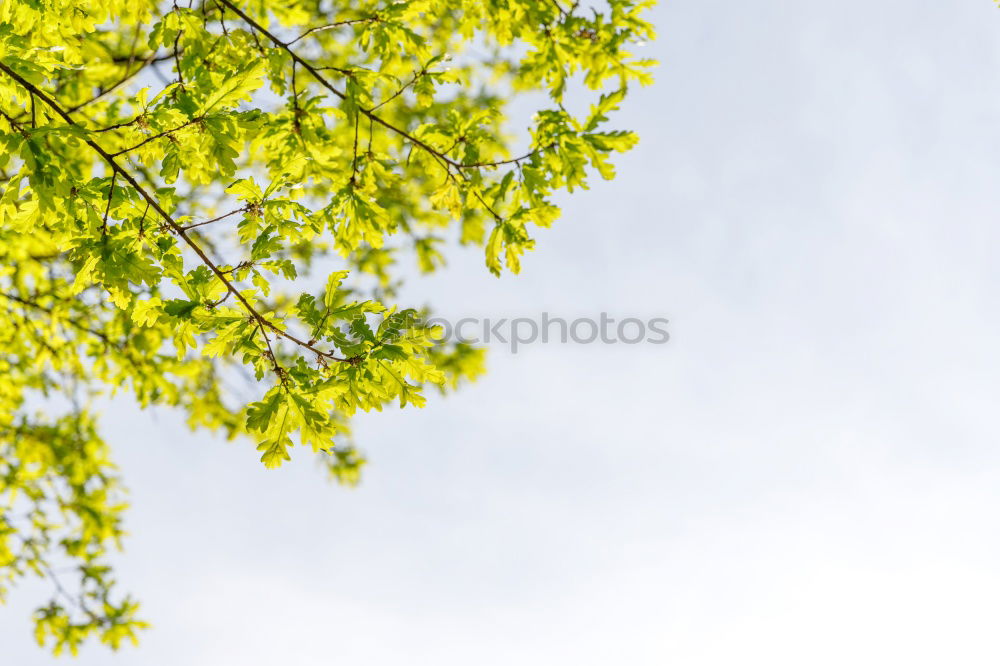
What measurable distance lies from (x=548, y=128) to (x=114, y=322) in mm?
4172

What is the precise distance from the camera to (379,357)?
2.44 metres

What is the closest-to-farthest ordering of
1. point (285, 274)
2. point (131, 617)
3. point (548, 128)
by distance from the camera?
1. point (285, 274)
2. point (548, 128)
3. point (131, 617)

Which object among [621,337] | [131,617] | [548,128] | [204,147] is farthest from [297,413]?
[131,617]

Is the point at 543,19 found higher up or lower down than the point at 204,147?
higher up

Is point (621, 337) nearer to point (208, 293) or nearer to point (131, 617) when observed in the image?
point (208, 293)

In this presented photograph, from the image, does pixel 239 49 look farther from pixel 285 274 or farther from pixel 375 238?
pixel 285 274

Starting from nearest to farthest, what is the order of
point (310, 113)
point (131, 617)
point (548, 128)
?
point (548, 128) < point (310, 113) < point (131, 617)

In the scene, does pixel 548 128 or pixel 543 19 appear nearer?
pixel 548 128

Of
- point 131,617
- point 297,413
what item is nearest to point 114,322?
point 131,617

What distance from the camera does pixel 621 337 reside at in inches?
206

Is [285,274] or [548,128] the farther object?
[548,128]

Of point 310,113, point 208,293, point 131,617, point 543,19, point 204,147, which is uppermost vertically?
point 543,19

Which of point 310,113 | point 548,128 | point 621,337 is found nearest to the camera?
point 548,128

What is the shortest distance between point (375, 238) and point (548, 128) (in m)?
1.05
